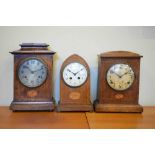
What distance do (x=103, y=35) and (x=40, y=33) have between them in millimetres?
348

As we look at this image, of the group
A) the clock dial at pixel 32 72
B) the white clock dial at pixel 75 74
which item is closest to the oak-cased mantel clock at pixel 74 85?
the white clock dial at pixel 75 74

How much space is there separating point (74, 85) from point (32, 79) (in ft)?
0.70

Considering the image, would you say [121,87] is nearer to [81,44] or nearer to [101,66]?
[101,66]

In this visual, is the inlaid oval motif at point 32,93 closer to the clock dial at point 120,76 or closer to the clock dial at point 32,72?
the clock dial at point 32,72

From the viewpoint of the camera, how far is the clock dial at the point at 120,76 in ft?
4.07

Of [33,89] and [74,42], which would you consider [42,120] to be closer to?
[33,89]

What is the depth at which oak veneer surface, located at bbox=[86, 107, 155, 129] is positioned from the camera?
1059 millimetres

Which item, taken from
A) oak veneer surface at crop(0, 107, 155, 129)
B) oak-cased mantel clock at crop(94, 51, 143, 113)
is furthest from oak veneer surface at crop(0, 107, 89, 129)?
oak-cased mantel clock at crop(94, 51, 143, 113)

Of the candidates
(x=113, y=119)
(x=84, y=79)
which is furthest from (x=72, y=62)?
(x=113, y=119)

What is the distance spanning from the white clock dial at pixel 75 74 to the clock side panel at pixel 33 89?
0.27 feet

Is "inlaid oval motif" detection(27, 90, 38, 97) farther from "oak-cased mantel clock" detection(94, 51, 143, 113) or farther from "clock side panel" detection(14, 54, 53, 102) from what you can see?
"oak-cased mantel clock" detection(94, 51, 143, 113)

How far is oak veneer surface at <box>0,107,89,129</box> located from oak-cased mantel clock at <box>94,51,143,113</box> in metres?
0.15

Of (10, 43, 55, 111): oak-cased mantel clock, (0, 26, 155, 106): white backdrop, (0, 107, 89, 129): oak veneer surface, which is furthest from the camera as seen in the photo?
(0, 26, 155, 106): white backdrop
